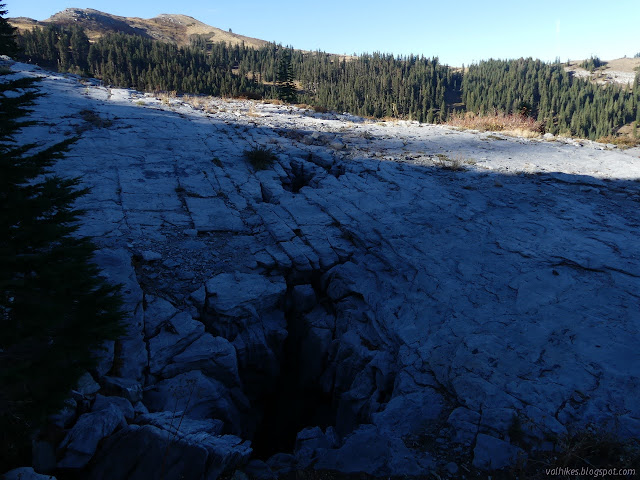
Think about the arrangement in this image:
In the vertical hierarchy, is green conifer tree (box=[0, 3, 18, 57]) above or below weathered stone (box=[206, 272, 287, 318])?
above

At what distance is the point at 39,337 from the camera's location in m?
3.27

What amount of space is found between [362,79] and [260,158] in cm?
10792

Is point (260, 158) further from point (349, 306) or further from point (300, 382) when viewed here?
point (300, 382)

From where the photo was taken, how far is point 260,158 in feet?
38.6

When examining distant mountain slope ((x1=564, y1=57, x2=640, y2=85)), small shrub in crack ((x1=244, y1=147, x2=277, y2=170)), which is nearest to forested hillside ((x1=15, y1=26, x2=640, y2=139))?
distant mountain slope ((x1=564, y1=57, x2=640, y2=85))

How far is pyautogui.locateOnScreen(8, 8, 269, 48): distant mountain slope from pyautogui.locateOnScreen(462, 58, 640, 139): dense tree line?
93963mm

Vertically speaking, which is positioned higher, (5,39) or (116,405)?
(5,39)

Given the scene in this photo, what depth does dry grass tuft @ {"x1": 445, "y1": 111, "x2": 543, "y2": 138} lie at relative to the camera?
16.5 metres

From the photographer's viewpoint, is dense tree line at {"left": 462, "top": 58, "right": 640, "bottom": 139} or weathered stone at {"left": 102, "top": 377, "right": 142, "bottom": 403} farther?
dense tree line at {"left": 462, "top": 58, "right": 640, "bottom": 139}

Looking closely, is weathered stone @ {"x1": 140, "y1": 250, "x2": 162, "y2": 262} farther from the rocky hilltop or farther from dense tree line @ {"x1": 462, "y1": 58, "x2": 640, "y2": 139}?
dense tree line @ {"x1": 462, "y1": 58, "x2": 640, "y2": 139}

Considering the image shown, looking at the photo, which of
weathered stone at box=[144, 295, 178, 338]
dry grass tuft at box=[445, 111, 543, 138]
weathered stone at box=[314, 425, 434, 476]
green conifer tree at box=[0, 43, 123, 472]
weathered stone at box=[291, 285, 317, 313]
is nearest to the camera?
green conifer tree at box=[0, 43, 123, 472]

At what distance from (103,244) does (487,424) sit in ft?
26.2

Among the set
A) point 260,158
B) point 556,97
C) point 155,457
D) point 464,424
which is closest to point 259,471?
point 155,457

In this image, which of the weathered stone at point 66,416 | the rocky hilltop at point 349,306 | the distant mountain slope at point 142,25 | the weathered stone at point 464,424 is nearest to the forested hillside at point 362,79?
the distant mountain slope at point 142,25
